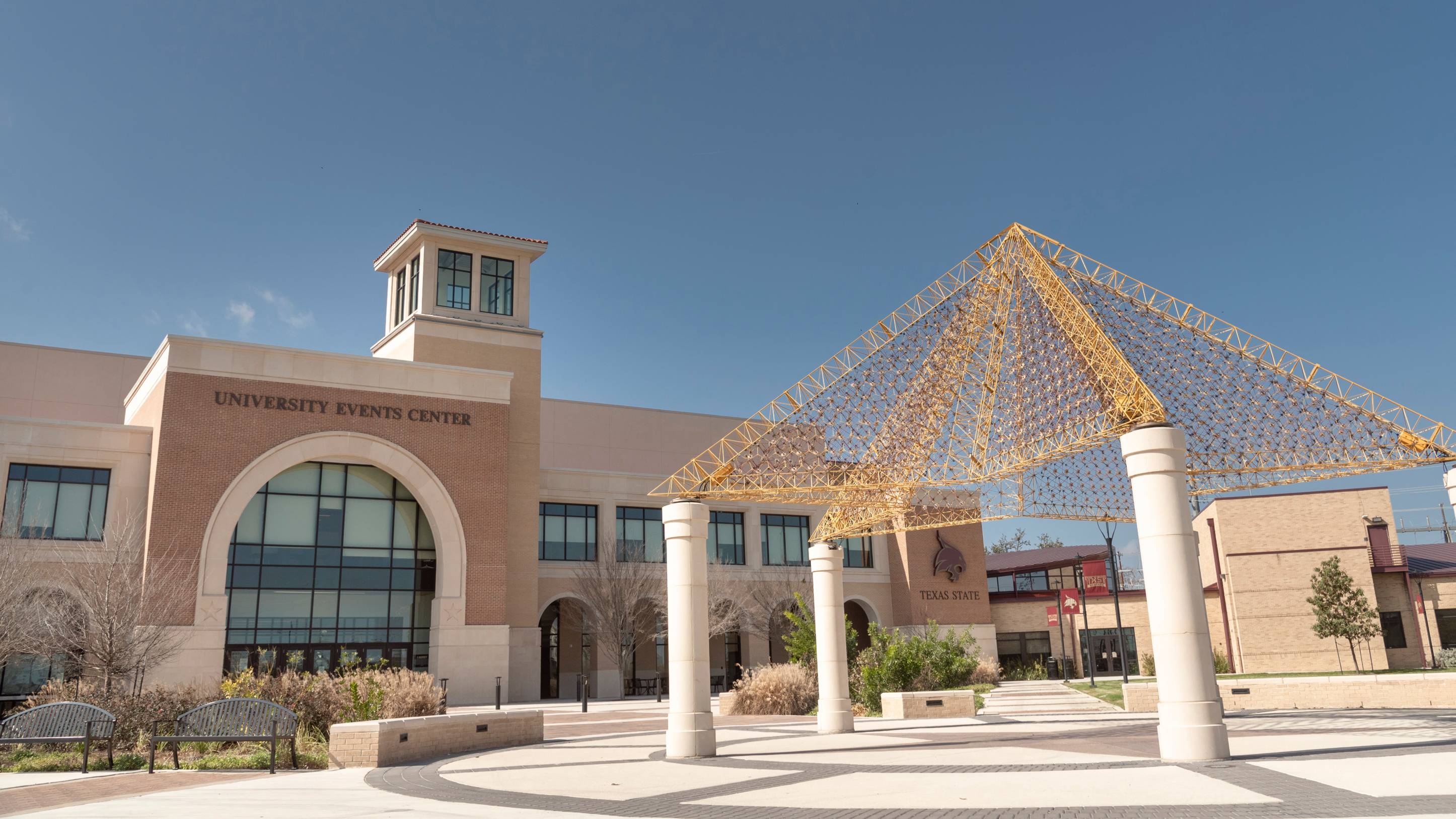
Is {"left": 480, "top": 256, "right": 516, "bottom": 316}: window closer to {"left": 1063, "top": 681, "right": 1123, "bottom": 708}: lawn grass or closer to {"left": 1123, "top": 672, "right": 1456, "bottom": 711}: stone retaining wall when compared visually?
{"left": 1063, "top": 681, "right": 1123, "bottom": 708}: lawn grass

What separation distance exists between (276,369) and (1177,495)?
3317cm

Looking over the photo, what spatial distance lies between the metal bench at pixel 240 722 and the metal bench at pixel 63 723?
714 mm

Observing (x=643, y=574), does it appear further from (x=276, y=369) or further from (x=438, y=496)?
(x=276, y=369)

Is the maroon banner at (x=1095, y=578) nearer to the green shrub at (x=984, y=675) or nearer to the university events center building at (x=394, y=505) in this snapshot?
the university events center building at (x=394, y=505)

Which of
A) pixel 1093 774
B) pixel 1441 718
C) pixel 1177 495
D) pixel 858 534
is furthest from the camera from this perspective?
pixel 858 534

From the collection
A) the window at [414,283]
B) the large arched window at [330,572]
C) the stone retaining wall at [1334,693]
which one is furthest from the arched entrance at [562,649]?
the stone retaining wall at [1334,693]

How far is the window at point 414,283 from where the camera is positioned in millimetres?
44562

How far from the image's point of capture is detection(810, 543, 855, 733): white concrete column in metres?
19.2

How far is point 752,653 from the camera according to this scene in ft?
163

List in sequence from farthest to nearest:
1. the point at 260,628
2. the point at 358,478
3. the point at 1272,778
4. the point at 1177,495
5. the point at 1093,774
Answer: the point at 358,478 < the point at 260,628 < the point at 1177,495 < the point at 1093,774 < the point at 1272,778

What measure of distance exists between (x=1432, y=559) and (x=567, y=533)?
37.4 metres

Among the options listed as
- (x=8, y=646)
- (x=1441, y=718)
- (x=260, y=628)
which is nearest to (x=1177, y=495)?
(x=1441, y=718)

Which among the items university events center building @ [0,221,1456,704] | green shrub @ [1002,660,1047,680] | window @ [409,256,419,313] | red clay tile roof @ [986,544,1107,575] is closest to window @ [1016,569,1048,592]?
red clay tile roof @ [986,544,1107,575]

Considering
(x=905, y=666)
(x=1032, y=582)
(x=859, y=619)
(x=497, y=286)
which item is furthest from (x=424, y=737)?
(x=1032, y=582)
